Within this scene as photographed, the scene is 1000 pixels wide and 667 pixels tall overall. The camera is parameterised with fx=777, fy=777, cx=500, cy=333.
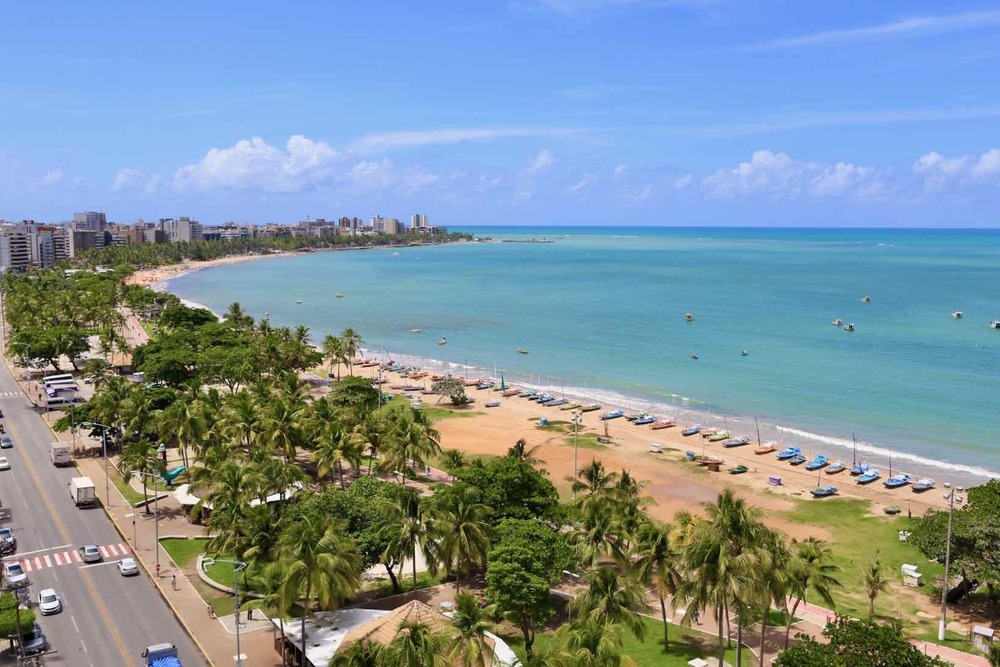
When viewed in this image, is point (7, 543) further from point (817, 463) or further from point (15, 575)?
point (817, 463)

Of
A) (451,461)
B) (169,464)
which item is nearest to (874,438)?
(451,461)

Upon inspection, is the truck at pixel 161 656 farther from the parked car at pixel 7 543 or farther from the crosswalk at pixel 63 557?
the parked car at pixel 7 543

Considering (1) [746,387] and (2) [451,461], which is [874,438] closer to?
(1) [746,387]

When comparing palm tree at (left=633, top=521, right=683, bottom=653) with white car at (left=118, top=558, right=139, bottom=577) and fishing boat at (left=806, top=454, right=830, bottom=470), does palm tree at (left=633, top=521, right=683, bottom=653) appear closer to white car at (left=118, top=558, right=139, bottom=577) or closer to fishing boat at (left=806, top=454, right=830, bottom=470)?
white car at (left=118, top=558, right=139, bottom=577)

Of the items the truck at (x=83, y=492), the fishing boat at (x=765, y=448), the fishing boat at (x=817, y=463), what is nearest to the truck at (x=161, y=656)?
the truck at (x=83, y=492)

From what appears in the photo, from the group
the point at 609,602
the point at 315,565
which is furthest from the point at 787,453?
the point at 315,565

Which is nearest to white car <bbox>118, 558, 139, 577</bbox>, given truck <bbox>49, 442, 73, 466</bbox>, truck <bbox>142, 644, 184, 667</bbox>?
truck <bbox>142, 644, 184, 667</bbox>
